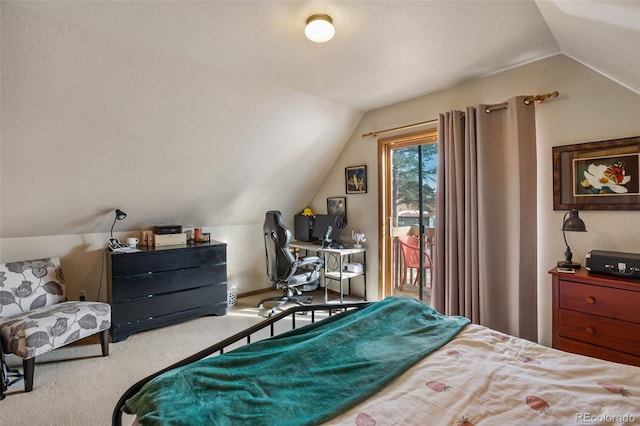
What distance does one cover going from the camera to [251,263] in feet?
14.9

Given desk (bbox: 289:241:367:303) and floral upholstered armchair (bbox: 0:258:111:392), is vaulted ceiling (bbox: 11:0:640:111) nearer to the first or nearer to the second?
desk (bbox: 289:241:367:303)

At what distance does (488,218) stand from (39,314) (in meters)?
3.69

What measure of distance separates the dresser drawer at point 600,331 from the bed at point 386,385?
90 centimetres

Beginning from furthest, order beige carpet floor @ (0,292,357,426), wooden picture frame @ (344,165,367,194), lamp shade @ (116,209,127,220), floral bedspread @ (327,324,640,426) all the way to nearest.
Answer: wooden picture frame @ (344,165,367,194) → lamp shade @ (116,209,127,220) → beige carpet floor @ (0,292,357,426) → floral bedspread @ (327,324,640,426)

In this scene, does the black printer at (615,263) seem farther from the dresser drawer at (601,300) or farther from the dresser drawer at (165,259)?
the dresser drawer at (165,259)

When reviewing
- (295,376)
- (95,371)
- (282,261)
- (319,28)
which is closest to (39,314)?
(95,371)

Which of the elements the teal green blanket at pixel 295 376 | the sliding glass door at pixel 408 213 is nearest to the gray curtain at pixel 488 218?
the sliding glass door at pixel 408 213

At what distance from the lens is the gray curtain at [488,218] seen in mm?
2475

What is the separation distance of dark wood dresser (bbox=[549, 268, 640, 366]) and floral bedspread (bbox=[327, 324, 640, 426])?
0.92 metres

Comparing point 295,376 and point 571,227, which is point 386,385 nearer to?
point 295,376

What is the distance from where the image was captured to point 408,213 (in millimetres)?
3654

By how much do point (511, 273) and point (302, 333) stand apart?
1.92 metres

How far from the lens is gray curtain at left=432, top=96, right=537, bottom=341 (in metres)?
2.47

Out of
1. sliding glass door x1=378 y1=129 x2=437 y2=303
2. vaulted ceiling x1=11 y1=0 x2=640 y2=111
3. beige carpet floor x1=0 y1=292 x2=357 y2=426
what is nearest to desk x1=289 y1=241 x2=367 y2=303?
sliding glass door x1=378 y1=129 x2=437 y2=303
